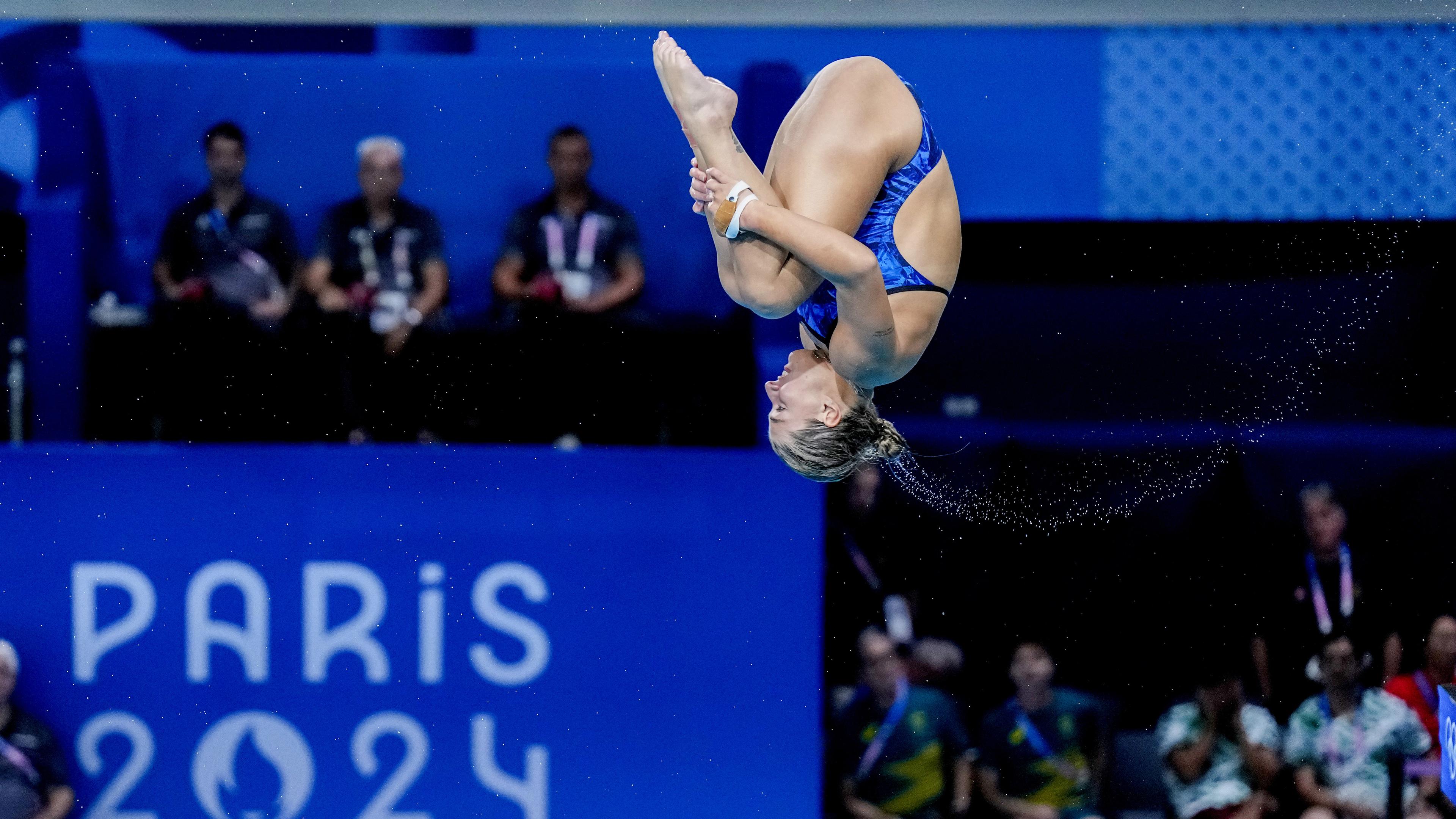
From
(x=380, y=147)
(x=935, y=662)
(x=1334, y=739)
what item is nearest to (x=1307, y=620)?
(x=1334, y=739)

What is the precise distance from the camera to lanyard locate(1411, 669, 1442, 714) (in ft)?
13.2

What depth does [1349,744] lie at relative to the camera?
404cm

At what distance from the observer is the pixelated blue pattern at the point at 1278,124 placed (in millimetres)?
4527

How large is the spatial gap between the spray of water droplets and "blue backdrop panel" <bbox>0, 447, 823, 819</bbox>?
1.88 ft

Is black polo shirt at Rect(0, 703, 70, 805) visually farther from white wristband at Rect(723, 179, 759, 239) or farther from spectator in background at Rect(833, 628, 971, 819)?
white wristband at Rect(723, 179, 759, 239)

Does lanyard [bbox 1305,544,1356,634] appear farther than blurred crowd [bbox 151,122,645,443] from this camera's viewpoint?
No

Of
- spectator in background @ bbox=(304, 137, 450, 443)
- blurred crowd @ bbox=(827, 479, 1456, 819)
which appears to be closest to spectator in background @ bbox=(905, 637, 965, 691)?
blurred crowd @ bbox=(827, 479, 1456, 819)

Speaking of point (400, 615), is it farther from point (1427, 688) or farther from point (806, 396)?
point (1427, 688)

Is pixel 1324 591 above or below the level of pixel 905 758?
above

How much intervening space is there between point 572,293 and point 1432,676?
2.85 metres

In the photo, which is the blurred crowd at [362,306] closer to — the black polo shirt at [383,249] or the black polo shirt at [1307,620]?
the black polo shirt at [383,249]

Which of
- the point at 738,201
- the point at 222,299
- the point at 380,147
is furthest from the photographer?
the point at 380,147

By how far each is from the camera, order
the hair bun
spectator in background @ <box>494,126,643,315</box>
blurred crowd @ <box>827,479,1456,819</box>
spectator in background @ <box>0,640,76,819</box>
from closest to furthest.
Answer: the hair bun
spectator in background @ <box>0,640,76,819</box>
blurred crowd @ <box>827,479,1456,819</box>
spectator in background @ <box>494,126,643,315</box>

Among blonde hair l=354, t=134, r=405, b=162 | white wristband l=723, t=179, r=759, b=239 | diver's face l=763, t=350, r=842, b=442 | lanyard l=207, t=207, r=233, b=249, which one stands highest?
blonde hair l=354, t=134, r=405, b=162
